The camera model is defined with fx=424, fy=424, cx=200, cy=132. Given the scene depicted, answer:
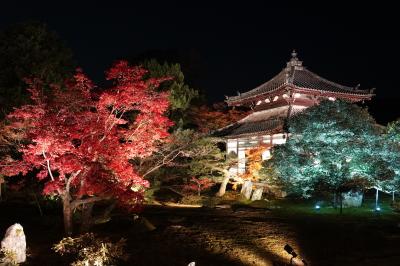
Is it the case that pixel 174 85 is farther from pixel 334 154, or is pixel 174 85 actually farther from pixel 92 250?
pixel 92 250

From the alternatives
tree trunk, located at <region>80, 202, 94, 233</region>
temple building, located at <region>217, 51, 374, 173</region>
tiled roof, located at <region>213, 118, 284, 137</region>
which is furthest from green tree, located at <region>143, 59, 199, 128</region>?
tree trunk, located at <region>80, 202, 94, 233</region>

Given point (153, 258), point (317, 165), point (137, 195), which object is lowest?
point (153, 258)

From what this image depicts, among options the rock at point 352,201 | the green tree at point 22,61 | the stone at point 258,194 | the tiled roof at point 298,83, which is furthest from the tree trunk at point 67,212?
the tiled roof at point 298,83

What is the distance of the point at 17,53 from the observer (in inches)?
931

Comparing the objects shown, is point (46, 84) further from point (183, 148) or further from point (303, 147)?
point (303, 147)

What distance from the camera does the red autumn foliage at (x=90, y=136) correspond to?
1327 cm

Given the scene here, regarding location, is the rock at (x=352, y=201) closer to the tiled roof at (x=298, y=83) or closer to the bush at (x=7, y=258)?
the tiled roof at (x=298, y=83)

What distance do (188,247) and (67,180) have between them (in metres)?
4.51

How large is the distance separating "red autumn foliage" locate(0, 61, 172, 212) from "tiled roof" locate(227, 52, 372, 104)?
12497 millimetres

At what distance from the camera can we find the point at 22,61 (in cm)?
2352

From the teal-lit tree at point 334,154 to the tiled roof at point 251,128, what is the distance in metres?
4.21

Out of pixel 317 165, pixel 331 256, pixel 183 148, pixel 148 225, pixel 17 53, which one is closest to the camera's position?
pixel 331 256

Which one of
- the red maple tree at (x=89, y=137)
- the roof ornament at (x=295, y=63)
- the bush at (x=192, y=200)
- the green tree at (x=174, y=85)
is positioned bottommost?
the bush at (x=192, y=200)

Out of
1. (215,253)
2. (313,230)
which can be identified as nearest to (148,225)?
(215,253)
